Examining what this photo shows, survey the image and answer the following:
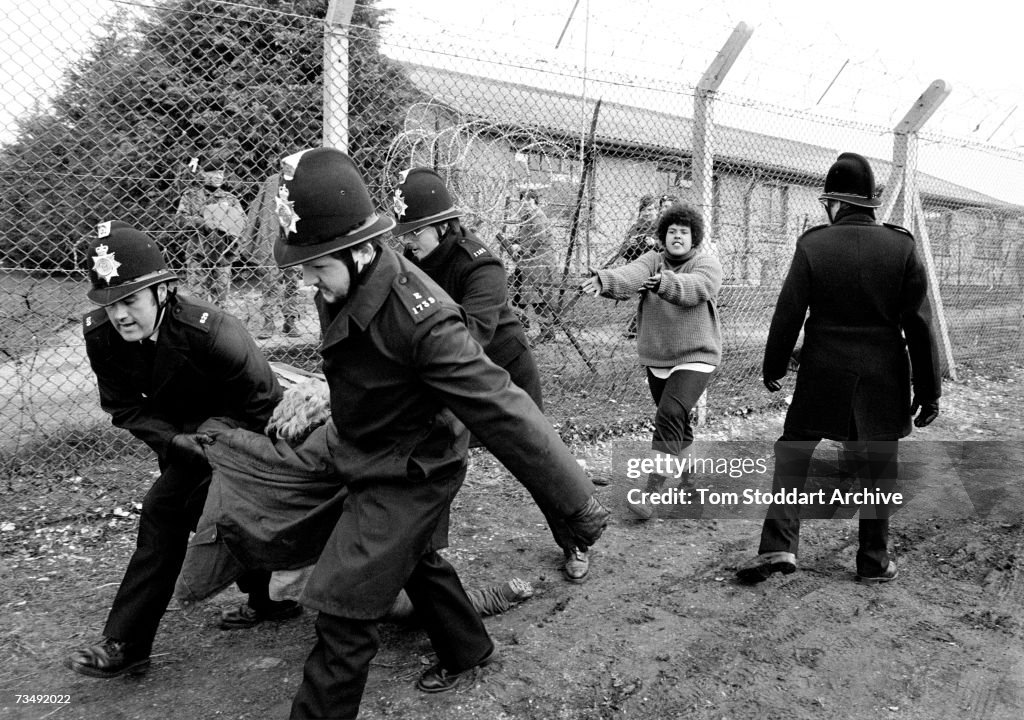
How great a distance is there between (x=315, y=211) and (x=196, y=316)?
3.08 feet

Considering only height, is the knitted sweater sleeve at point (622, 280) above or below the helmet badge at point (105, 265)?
below

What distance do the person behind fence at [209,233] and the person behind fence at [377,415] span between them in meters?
2.76

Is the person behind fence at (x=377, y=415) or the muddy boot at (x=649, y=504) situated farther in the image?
the muddy boot at (x=649, y=504)

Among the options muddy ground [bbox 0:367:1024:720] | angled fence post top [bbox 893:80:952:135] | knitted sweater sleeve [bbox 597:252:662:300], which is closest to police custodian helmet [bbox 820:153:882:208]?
knitted sweater sleeve [bbox 597:252:662:300]

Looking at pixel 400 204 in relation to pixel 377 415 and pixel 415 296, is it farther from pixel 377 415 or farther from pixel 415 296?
pixel 377 415

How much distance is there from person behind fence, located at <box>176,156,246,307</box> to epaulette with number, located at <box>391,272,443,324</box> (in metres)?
2.86

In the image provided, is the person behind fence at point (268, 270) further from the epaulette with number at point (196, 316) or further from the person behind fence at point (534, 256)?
the epaulette with number at point (196, 316)

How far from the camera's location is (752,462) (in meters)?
5.89

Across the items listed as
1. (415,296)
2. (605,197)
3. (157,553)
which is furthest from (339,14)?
(157,553)

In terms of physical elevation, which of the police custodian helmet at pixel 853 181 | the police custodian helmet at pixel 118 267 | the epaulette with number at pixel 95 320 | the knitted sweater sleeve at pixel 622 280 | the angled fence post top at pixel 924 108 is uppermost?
the angled fence post top at pixel 924 108

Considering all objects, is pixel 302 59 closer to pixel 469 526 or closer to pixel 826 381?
pixel 469 526

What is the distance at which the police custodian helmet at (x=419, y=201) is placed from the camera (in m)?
3.51

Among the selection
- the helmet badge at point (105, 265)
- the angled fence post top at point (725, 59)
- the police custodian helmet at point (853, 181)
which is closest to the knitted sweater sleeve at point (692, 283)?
the police custodian helmet at point (853, 181)

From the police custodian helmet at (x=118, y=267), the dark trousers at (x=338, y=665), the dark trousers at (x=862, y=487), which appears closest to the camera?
the dark trousers at (x=338, y=665)
